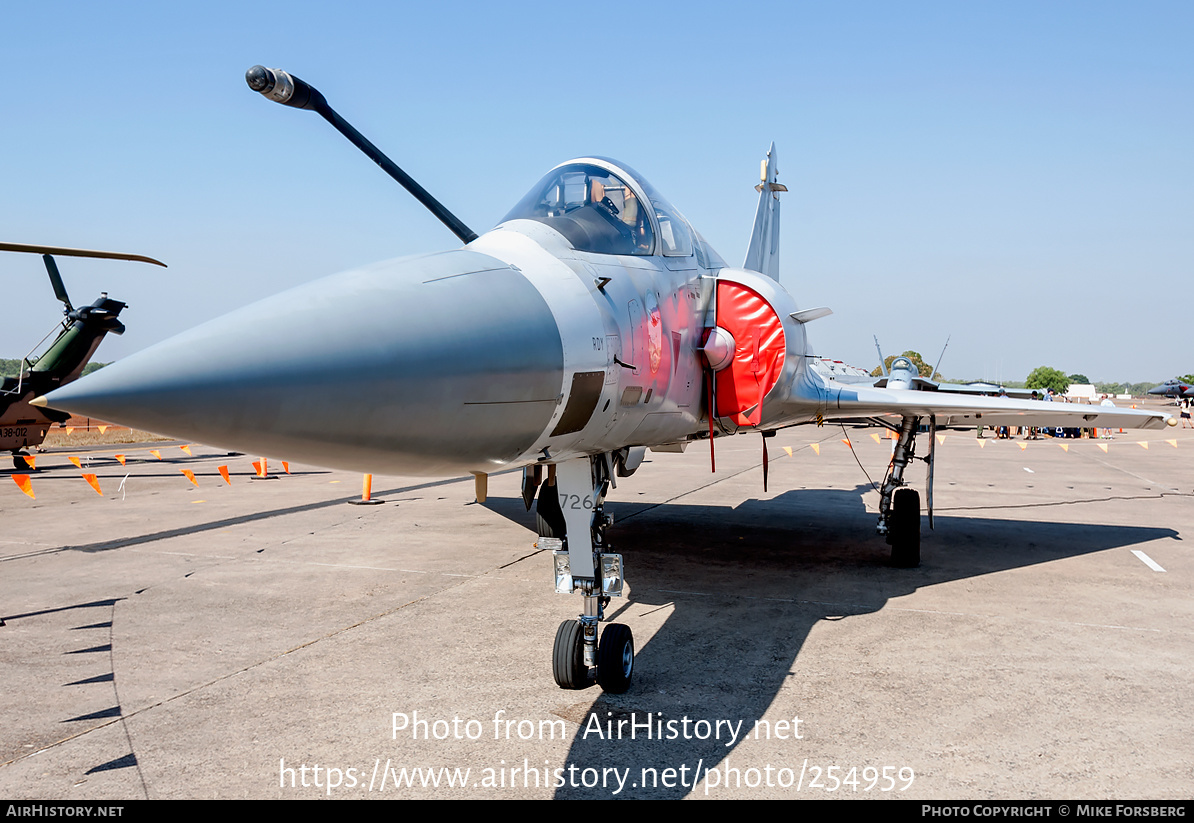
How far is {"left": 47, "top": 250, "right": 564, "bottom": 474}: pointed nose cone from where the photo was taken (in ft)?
7.59

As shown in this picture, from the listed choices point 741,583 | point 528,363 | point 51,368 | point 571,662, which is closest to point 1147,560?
point 741,583

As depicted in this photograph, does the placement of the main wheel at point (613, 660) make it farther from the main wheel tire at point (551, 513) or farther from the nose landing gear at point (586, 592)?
the main wheel tire at point (551, 513)

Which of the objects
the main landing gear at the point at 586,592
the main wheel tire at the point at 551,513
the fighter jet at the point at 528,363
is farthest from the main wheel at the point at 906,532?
the main landing gear at the point at 586,592

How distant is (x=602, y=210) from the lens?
195 inches

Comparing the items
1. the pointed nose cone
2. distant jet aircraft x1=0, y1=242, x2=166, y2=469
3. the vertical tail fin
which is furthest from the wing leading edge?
distant jet aircraft x1=0, y1=242, x2=166, y2=469

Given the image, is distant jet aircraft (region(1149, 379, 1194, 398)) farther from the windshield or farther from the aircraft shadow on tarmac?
the windshield

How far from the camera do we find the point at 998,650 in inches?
219

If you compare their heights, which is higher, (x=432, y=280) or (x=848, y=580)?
(x=432, y=280)

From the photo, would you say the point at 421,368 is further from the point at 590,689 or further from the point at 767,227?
the point at 767,227

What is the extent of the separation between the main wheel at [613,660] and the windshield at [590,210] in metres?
2.27

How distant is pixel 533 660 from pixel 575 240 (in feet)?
9.10

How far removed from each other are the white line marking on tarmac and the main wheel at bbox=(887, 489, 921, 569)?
99.9 inches
